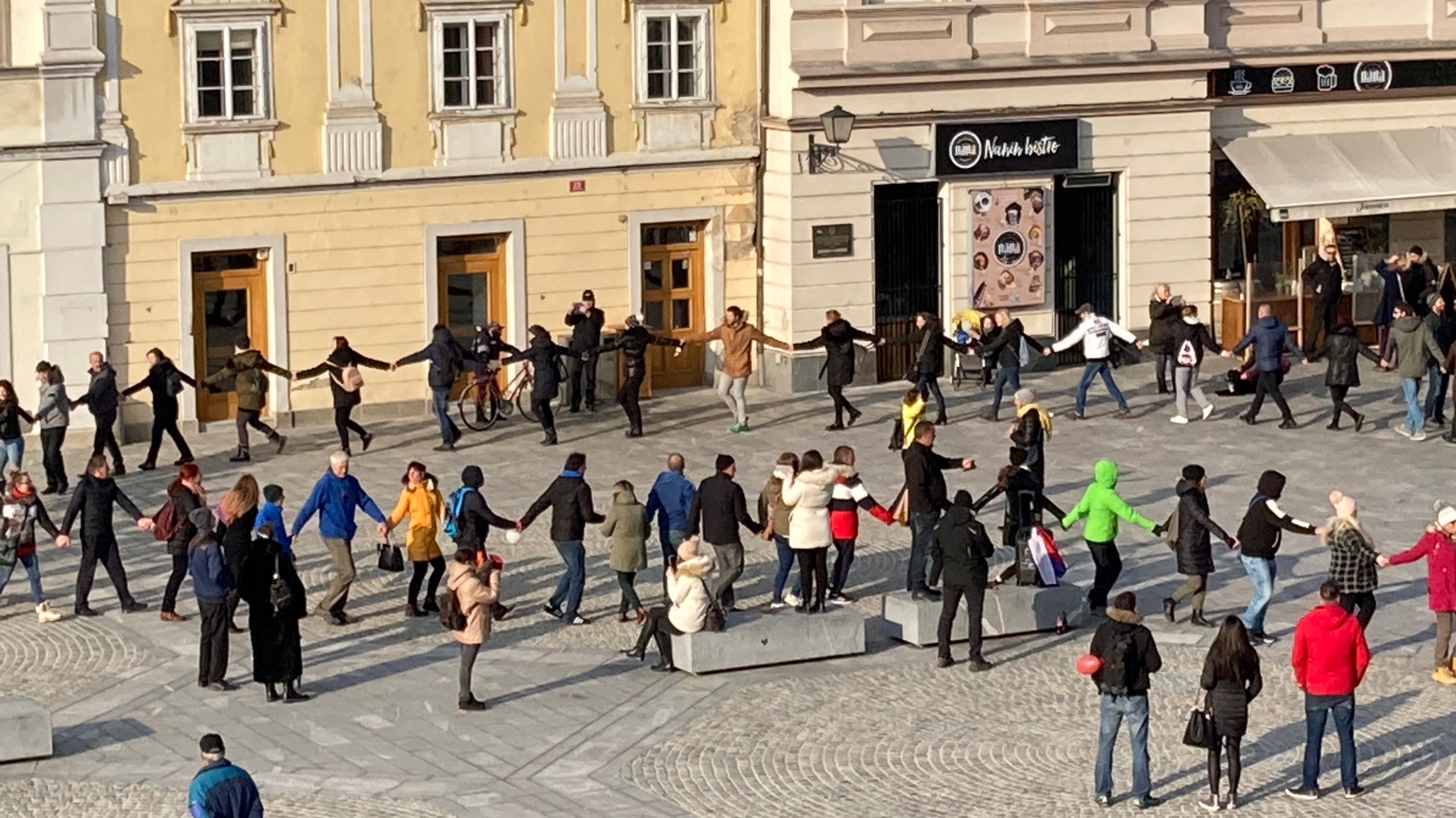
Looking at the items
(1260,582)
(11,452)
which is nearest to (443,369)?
(11,452)

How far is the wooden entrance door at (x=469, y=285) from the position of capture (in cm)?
3475

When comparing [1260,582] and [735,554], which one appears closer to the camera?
[1260,582]

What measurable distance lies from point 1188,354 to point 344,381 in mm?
9334

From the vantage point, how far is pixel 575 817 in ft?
64.8

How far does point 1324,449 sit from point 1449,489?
7.42ft

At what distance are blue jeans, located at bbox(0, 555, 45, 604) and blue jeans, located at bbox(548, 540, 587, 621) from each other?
4.30 m

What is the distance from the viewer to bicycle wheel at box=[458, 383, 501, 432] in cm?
3347

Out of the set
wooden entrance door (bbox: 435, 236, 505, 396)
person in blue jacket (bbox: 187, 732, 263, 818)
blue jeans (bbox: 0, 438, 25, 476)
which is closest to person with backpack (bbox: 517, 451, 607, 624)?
person in blue jacket (bbox: 187, 732, 263, 818)

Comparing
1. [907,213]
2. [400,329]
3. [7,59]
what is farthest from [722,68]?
[7,59]

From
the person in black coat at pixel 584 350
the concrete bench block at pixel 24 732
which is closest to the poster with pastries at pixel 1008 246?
the person in black coat at pixel 584 350

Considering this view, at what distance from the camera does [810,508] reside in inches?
964

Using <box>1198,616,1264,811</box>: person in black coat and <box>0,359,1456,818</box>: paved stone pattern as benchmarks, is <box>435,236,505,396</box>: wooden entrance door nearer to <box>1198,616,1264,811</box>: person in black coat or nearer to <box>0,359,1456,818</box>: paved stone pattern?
<box>0,359,1456,818</box>: paved stone pattern

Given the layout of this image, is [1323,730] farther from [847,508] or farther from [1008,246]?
[1008,246]

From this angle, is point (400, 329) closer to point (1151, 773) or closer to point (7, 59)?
point (7, 59)
